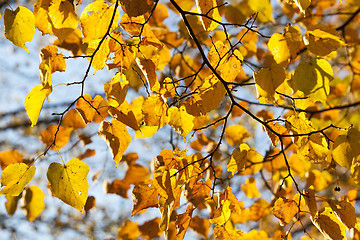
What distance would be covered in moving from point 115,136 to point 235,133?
44.2 inches

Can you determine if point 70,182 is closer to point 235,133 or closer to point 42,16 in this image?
point 42,16

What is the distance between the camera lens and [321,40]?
3.34 feet

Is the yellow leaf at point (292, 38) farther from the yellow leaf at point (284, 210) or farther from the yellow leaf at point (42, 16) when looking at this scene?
the yellow leaf at point (42, 16)

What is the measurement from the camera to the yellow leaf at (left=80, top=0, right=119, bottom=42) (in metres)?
1.07

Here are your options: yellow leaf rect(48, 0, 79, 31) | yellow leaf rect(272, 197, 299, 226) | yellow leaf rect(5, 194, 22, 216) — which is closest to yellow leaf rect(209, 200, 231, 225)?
yellow leaf rect(272, 197, 299, 226)

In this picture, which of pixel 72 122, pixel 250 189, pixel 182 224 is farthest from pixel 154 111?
pixel 250 189

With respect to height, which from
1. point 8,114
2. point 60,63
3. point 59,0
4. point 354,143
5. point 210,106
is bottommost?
point 354,143

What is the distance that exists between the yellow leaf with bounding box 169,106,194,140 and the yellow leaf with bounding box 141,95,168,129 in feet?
0.21

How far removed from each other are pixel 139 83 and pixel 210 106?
81cm

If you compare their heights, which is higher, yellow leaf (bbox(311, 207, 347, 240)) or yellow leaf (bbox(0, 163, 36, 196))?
yellow leaf (bbox(0, 163, 36, 196))

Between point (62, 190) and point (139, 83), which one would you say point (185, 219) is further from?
point (139, 83)

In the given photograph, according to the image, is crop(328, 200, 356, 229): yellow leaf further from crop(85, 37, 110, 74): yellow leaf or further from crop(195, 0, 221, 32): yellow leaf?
crop(85, 37, 110, 74): yellow leaf

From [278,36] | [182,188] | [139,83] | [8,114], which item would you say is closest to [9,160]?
[139,83]

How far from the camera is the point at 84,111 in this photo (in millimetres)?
1104
